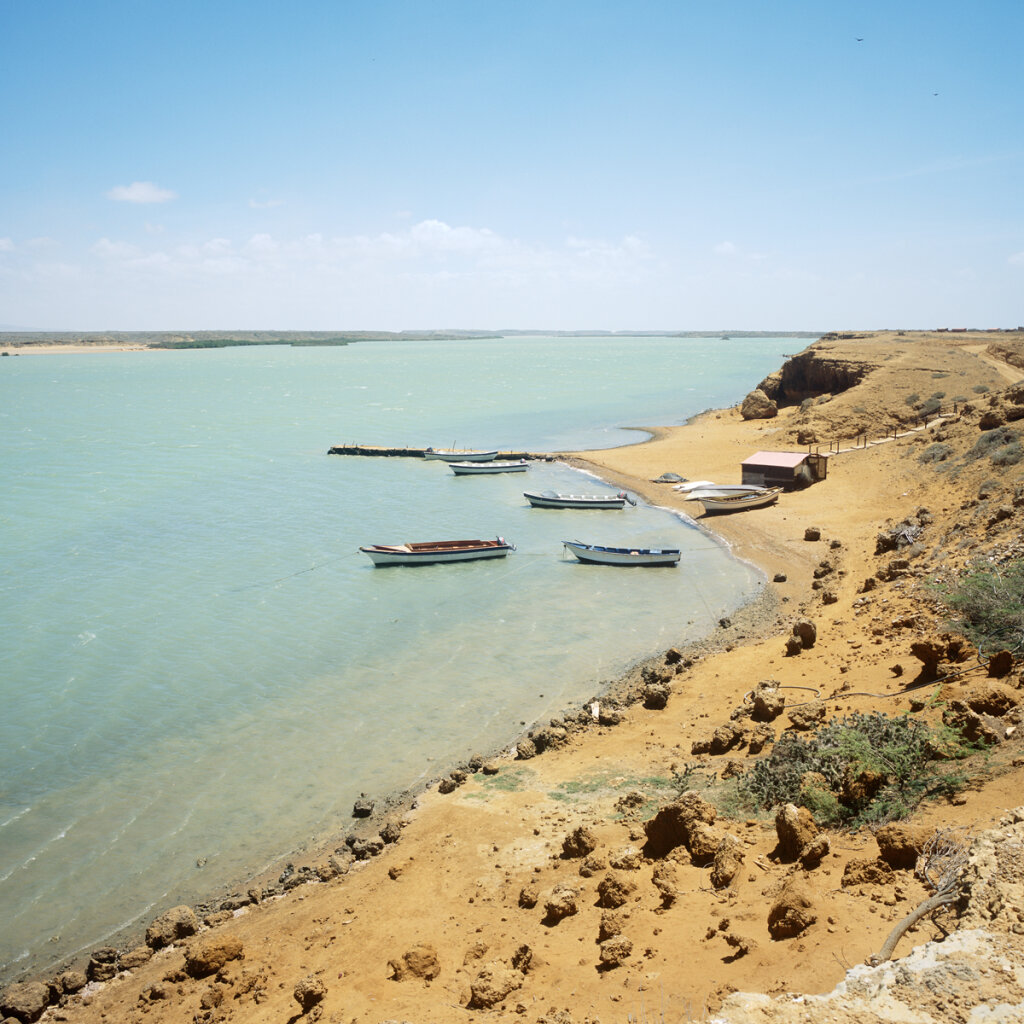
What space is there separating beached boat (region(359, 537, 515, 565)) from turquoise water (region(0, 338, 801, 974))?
53 centimetres

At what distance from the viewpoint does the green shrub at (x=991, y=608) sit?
14.3m

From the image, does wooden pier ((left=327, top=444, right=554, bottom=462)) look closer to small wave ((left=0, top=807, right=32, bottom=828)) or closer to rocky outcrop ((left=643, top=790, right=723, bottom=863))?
small wave ((left=0, top=807, right=32, bottom=828))

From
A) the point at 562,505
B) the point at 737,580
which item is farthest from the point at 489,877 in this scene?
the point at 562,505

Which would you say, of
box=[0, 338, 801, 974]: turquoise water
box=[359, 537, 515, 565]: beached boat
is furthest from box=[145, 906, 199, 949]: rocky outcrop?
box=[359, 537, 515, 565]: beached boat

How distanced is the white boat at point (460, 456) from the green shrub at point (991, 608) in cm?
4129

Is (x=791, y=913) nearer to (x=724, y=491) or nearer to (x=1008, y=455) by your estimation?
(x=1008, y=455)

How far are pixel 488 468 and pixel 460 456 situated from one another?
4.16m

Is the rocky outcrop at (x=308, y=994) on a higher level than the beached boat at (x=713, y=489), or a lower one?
lower

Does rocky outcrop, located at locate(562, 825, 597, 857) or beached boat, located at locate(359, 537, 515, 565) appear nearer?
rocky outcrop, located at locate(562, 825, 597, 857)

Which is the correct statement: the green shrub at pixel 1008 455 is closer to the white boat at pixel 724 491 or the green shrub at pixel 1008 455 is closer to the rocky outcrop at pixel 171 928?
the white boat at pixel 724 491

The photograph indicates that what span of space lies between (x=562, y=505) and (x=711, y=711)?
2539cm

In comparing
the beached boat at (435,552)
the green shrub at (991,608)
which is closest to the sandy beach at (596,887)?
the green shrub at (991,608)

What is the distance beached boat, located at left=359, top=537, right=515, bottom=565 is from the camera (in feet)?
103

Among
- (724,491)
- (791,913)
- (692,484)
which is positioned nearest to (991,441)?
(724,491)
